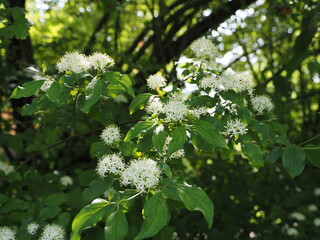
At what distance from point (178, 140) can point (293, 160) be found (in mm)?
577

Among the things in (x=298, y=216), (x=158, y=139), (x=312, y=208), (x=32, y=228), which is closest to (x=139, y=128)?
(x=158, y=139)

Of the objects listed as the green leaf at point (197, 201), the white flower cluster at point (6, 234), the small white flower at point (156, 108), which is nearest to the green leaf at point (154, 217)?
the green leaf at point (197, 201)

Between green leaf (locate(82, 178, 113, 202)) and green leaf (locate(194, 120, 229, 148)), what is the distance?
47cm

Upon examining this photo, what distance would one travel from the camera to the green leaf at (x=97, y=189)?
1.57m

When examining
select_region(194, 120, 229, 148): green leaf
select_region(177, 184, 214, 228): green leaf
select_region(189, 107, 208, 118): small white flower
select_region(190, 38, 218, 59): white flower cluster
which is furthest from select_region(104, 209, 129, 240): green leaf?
select_region(190, 38, 218, 59): white flower cluster

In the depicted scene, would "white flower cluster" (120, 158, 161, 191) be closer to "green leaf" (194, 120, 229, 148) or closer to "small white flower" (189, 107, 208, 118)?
"green leaf" (194, 120, 229, 148)

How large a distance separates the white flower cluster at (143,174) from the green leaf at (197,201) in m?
0.14

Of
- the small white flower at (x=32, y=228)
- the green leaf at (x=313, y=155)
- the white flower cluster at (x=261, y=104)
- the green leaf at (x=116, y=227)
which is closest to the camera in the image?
the green leaf at (x=116, y=227)

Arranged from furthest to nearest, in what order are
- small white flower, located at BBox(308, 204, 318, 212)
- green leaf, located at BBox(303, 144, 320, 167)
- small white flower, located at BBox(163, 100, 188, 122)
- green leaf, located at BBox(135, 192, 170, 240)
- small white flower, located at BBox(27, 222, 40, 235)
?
small white flower, located at BBox(308, 204, 318, 212) < small white flower, located at BBox(27, 222, 40, 235) < green leaf, located at BBox(303, 144, 320, 167) < small white flower, located at BBox(163, 100, 188, 122) < green leaf, located at BBox(135, 192, 170, 240)

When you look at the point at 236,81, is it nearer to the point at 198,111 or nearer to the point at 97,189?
the point at 198,111

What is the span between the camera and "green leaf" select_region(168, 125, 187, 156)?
1.39 metres

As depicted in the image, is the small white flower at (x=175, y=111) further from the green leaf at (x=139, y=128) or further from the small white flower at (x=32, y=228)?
the small white flower at (x=32, y=228)

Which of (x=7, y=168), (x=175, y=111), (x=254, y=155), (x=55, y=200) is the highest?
(x=7, y=168)

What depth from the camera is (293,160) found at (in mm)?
1629
